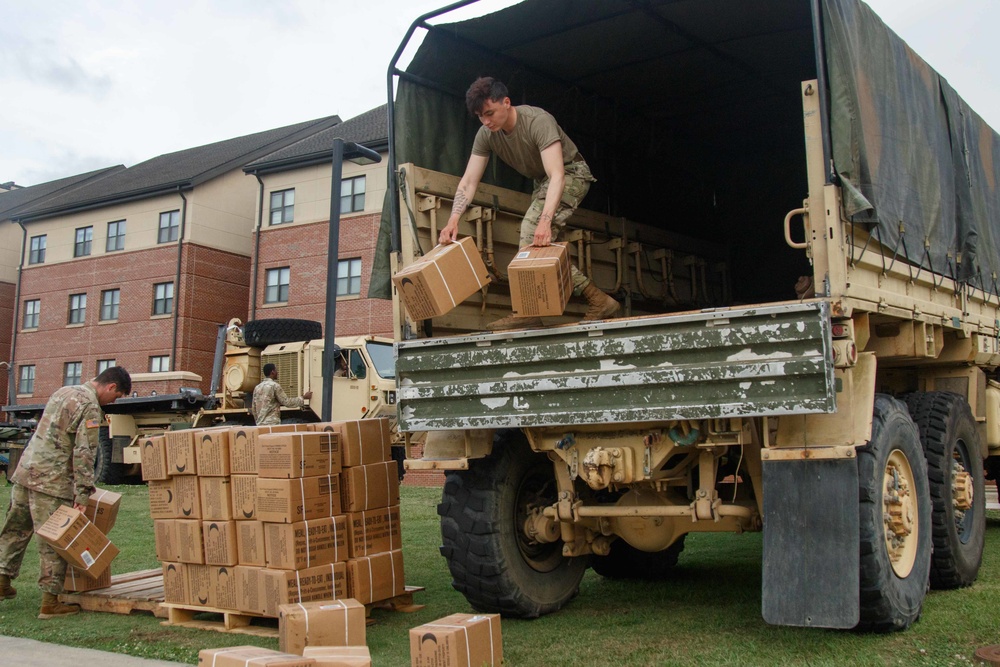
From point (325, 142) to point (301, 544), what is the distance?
28.5 meters

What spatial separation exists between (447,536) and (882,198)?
3.30 m

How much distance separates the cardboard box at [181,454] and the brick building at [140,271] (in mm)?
26568

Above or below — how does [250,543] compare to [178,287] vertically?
below

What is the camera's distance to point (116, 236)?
35656 millimetres

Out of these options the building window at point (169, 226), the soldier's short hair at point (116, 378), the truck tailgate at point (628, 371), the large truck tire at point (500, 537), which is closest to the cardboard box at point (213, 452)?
the soldier's short hair at point (116, 378)

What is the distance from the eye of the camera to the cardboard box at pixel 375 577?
6.25m

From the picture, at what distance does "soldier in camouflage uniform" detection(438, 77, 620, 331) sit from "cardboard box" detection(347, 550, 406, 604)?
5.85ft

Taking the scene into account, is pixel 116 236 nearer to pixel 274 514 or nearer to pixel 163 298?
pixel 163 298

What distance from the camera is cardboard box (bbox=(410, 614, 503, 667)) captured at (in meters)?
4.46

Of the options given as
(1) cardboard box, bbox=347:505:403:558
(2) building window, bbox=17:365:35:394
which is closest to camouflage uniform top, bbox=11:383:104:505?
(1) cardboard box, bbox=347:505:403:558

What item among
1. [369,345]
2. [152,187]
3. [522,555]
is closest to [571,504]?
[522,555]

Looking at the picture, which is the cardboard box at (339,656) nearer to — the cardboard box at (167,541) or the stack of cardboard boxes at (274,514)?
the stack of cardboard boxes at (274,514)

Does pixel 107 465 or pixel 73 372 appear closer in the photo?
pixel 107 465

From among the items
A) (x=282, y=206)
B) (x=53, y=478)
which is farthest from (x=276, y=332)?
(x=282, y=206)
